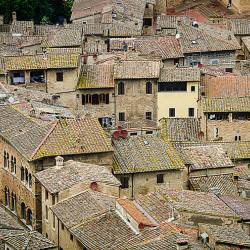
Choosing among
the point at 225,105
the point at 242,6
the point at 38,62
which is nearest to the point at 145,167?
→ the point at 225,105

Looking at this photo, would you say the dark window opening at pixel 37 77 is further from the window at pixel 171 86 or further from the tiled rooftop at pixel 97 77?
the window at pixel 171 86

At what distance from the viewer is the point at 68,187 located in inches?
2699

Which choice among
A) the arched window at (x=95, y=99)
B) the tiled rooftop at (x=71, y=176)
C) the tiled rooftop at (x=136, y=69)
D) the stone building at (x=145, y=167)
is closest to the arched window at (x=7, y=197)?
the tiled rooftop at (x=71, y=176)

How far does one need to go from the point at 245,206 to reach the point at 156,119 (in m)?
28.0

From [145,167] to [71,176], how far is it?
304 inches

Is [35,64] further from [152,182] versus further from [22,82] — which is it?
[152,182]

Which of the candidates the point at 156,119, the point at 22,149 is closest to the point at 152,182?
the point at 22,149

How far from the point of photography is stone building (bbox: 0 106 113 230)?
7300 cm

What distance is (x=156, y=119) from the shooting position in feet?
314

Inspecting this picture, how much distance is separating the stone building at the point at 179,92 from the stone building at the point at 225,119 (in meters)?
5.14

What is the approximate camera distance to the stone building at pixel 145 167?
75625 millimetres

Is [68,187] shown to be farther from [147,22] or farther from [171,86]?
[147,22]

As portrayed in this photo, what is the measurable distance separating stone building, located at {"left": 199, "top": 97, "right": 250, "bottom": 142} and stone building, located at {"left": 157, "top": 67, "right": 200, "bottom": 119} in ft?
16.9

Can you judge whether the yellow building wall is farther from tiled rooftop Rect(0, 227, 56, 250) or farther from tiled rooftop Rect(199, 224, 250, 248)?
tiled rooftop Rect(199, 224, 250, 248)
